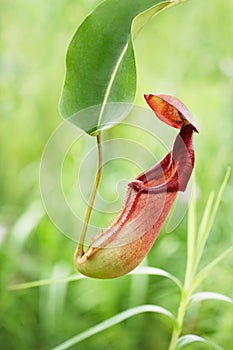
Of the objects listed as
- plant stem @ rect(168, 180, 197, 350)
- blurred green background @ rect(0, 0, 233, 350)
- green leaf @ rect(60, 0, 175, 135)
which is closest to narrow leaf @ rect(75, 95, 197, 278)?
green leaf @ rect(60, 0, 175, 135)

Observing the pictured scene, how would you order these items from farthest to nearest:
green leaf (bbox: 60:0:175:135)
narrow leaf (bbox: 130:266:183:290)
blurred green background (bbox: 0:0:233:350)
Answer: blurred green background (bbox: 0:0:233:350) < narrow leaf (bbox: 130:266:183:290) < green leaf (bbox: 60:0:175:135)

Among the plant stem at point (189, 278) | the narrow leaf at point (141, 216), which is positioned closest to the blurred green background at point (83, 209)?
the plant stem at point (189, 278)

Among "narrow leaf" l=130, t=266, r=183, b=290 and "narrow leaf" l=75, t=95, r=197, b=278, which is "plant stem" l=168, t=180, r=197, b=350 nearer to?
"narrow leaf" l=130, t=266, r=183, b=290

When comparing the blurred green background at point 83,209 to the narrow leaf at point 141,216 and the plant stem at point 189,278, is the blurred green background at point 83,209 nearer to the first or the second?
the plant stem at point 189,278

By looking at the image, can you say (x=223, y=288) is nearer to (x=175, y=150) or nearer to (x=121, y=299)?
(x=121, y=299)

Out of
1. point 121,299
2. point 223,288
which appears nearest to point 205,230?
point 223,288

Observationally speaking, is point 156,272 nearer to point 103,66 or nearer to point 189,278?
point 189,278

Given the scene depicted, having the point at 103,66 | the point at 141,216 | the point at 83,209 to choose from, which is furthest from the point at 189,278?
the point at 83,209
